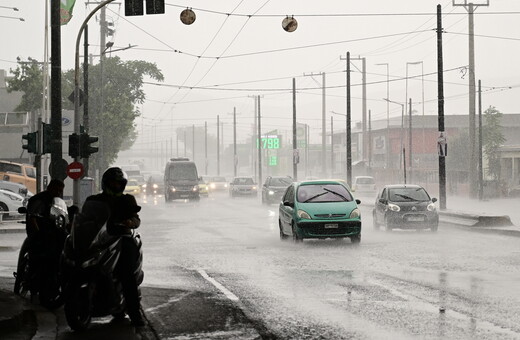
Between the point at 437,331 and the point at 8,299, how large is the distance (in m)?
5.64

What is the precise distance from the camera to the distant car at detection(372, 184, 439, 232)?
2783 cm

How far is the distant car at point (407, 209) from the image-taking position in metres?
27.8

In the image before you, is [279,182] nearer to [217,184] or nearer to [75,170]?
[75,170]

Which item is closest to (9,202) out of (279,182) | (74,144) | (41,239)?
(74,144)

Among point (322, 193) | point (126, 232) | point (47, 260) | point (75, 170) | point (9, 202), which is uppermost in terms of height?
point (75, 170)

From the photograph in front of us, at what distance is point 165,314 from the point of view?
36.0ft

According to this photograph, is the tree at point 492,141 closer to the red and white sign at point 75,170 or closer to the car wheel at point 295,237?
the car wheel at point 295,237

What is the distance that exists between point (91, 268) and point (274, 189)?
41311 mm

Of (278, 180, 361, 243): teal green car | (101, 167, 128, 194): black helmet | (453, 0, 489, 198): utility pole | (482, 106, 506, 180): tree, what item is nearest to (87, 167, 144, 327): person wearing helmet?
(101, 167, 128, 194): black helmet

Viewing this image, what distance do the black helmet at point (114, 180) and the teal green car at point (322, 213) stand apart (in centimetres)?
1293

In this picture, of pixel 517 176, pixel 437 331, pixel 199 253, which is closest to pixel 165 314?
pixel 437 331

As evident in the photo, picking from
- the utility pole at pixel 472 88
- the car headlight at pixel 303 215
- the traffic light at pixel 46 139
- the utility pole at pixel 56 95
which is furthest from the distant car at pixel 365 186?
the utility pole at pixel 56 95

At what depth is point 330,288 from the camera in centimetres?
1359

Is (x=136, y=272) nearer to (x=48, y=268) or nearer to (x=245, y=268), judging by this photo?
(x=48, y=268)
